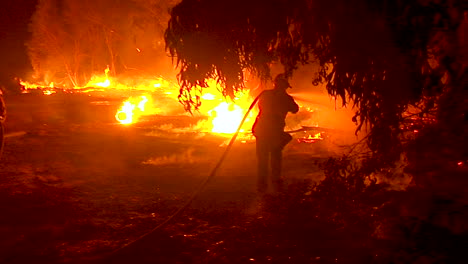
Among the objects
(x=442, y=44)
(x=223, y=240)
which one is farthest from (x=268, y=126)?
(x=442, y=44)

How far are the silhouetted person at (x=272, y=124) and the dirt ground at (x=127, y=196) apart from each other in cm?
47

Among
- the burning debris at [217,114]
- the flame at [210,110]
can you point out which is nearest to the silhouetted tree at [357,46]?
the flame at [210,110]

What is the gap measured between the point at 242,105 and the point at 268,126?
12.3m

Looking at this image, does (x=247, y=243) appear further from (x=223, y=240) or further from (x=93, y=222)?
(x=93, y=222)

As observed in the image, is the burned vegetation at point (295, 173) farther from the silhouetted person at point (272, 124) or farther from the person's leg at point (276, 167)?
the silhouetted person at point (272, 124)

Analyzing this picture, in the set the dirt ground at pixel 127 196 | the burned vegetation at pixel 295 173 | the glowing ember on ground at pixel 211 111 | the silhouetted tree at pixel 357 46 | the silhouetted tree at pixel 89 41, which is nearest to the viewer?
the silhouetted tree at pixel 357 46

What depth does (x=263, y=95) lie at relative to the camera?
8.22 metres

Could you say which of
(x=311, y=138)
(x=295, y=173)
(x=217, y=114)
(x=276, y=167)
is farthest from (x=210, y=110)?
(x=276, y=167)

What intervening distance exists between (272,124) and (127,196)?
8.46ft

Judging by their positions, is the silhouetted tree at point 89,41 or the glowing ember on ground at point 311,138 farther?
the silhouetted tree at point 89,41

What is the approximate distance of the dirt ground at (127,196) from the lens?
224 inches

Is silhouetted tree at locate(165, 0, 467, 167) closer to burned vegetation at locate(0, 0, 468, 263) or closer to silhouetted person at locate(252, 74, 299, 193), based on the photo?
burned vegetation at locate(0, 0, 468, 263)

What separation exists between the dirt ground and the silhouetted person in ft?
1.55

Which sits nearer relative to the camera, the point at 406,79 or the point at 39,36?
the point at 406,79
